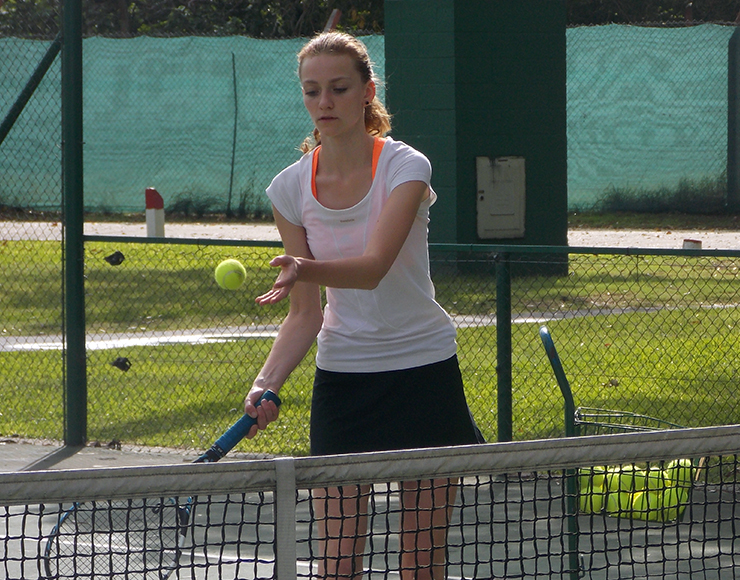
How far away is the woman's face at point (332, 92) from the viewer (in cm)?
294

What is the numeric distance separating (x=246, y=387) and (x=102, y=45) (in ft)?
35.5

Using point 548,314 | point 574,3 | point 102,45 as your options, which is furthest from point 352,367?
point 574,3

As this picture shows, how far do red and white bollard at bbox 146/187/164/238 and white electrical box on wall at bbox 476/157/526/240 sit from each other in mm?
5880

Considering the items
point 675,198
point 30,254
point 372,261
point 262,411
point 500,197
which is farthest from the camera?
point 675,198

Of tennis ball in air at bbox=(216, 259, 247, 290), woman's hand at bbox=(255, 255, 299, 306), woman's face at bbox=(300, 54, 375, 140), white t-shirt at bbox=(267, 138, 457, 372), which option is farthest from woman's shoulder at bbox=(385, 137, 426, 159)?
tennis ball in air at bbox=(216, 259, 247, 290)

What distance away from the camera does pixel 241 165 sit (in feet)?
55.9

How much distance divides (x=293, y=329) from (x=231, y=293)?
25.1 feet

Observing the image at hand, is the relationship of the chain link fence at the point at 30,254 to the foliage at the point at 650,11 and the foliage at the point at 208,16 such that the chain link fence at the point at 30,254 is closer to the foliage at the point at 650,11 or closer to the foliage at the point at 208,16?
the foliage at the point at 208,16

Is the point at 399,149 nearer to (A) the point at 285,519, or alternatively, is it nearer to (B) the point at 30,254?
(A) the point at 285,519

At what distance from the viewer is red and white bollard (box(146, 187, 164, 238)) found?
15953 mm

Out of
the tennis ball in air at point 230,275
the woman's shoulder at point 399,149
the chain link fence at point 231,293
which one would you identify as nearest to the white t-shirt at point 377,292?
the woman's shoulder at point 399,149

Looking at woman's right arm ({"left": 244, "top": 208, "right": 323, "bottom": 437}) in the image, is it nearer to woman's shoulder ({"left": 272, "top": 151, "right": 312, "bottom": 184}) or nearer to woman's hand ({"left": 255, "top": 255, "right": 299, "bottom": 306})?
woman's shoulder ({"left": 272, "top": 151, "right": 312, "bottom": 184})

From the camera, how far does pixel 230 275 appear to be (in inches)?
164

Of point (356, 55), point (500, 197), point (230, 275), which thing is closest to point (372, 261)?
point (356, 55)
